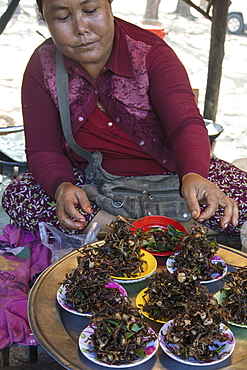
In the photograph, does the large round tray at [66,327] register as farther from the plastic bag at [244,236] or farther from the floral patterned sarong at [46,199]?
the floral patterned sarong at [46,199]

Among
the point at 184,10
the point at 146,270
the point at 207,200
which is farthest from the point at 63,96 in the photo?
the point at 184,10

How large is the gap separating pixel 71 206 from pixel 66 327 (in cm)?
66

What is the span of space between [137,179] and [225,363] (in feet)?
4.70

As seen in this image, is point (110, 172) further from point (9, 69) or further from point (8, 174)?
point (9, 69)

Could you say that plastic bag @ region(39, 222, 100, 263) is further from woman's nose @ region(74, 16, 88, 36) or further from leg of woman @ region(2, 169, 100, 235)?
woman's nose @ region(74, 16, 88, 36)

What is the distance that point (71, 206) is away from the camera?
212 cm

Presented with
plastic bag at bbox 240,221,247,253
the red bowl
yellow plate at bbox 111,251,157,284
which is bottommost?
plastic bag at bbox 240,221,247,253

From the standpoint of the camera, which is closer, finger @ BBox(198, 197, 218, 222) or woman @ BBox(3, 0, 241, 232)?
finger @ BBox(198, 197, 218, 222)

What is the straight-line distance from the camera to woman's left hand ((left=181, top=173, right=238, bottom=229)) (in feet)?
6.31

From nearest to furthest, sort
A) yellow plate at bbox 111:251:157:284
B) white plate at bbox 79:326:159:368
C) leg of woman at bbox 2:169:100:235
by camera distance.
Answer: white plate at bbox 79:326:159:368, yellow plate at bbox 111:251:157:284, leg of woman at bbox 2:169:100:235

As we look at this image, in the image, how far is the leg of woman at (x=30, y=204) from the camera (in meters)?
2.74

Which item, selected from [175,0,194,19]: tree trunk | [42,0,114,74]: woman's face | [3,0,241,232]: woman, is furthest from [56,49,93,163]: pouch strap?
[175,0,194,19]: tree trunk

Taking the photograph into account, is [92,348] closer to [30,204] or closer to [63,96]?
[30,204]

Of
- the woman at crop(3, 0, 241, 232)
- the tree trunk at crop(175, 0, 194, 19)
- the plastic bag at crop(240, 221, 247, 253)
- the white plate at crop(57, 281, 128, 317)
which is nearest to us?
the white plate at crop(57, 281, 128, 317)
